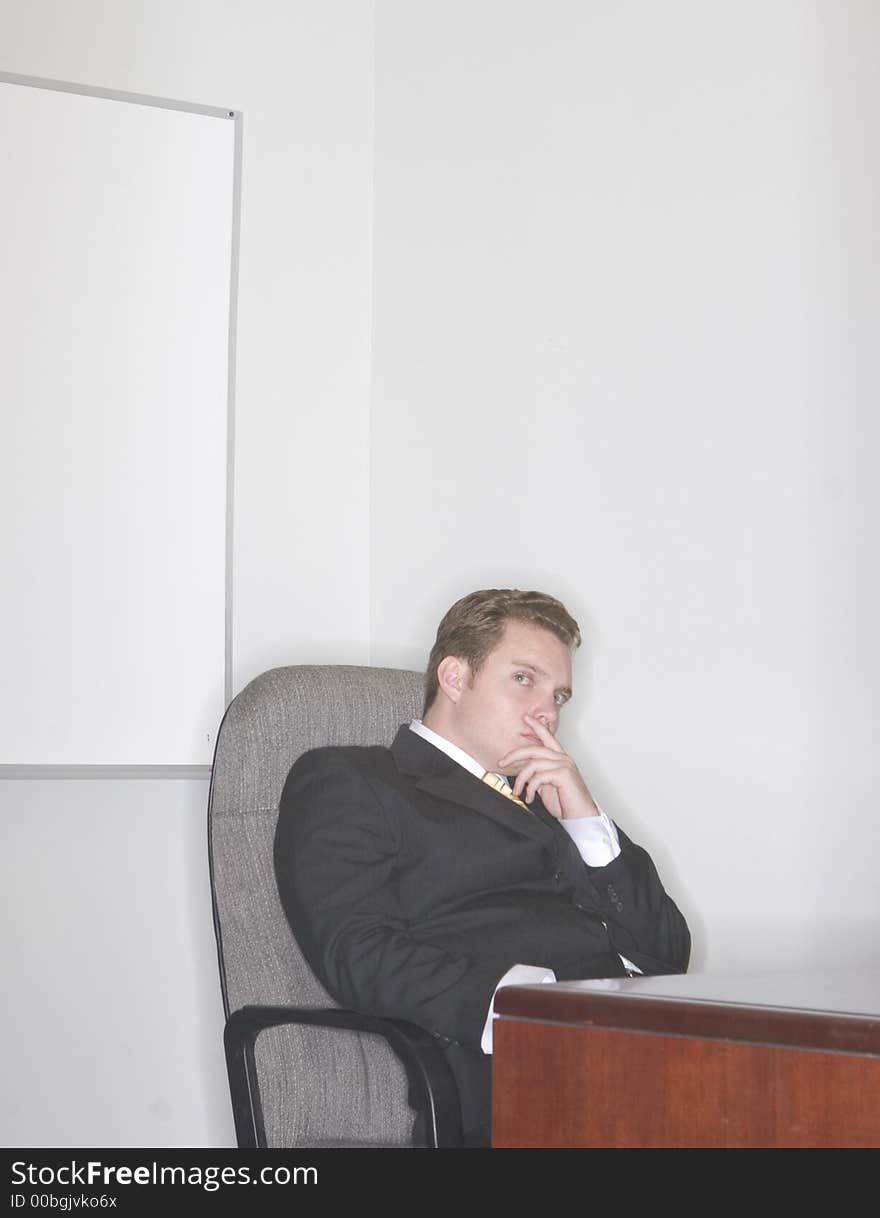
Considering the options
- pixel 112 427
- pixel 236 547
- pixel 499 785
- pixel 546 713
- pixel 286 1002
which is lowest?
pixel 286 1002

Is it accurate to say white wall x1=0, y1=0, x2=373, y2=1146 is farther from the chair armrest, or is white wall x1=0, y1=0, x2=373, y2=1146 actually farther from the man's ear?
the chair armrest

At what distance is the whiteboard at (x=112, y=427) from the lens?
247 centimetres

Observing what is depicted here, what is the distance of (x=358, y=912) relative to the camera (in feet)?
5.59

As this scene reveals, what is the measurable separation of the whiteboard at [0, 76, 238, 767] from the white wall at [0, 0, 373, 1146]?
0.10 meters

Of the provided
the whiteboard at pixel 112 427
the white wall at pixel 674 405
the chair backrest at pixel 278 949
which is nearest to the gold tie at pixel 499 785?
the chair backrest at pixel 278 949

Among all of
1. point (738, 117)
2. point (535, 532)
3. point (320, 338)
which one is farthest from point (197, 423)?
point (738, 117)

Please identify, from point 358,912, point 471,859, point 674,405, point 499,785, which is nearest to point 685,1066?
point 358,912

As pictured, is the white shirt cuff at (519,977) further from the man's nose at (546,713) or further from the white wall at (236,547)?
the white wall at (236,547)

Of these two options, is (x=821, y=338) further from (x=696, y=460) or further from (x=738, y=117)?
(x=738, y=117)

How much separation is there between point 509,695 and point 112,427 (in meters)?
1.03

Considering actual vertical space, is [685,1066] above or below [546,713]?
below

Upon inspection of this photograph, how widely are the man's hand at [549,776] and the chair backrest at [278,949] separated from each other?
0.90ft

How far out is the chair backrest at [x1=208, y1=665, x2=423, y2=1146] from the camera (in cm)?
172

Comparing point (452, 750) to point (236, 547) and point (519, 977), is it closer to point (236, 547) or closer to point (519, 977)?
point (519, 977)
